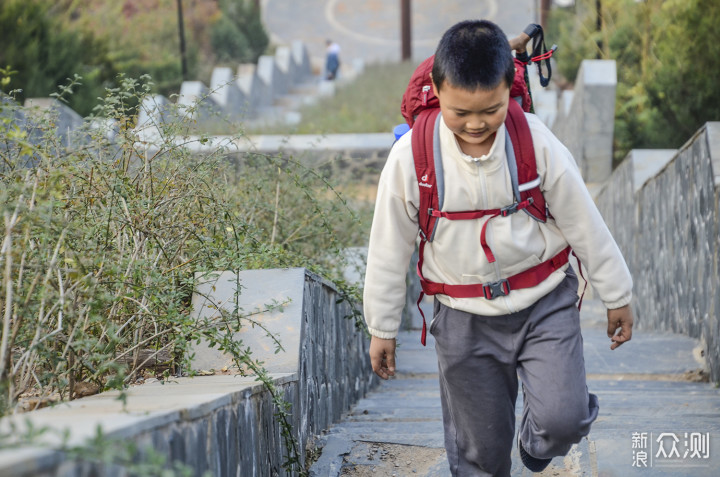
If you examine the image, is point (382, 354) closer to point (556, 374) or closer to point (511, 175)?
point (556, 374)

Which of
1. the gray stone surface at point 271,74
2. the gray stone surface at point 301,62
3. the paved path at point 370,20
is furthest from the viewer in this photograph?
the paved path at point 370,20

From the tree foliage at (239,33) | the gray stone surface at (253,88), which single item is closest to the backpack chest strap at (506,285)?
the gray stone surface at (253,88)

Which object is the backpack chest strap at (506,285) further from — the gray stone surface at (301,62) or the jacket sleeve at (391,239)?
the gray stone surface at (301,62)

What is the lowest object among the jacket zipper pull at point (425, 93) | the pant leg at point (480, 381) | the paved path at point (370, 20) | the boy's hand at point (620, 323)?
the pant leg at point (480, 381)

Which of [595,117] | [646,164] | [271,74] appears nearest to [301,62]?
[271,74]

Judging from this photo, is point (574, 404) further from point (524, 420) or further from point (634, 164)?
point (634, 164)

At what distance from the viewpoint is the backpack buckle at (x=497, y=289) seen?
2.50m

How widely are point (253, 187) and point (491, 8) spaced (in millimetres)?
24071

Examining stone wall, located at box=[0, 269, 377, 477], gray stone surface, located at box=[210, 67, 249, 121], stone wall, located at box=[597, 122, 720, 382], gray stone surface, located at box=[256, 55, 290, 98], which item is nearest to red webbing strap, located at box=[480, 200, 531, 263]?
stone wall, located at box=[0, 269, 377, 477]

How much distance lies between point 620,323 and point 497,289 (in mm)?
424

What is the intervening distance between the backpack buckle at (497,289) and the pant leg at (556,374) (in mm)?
122

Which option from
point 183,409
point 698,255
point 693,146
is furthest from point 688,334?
point 183,409

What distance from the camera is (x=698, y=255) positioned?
5.10 m

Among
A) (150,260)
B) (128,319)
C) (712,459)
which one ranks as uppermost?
(150,260)
